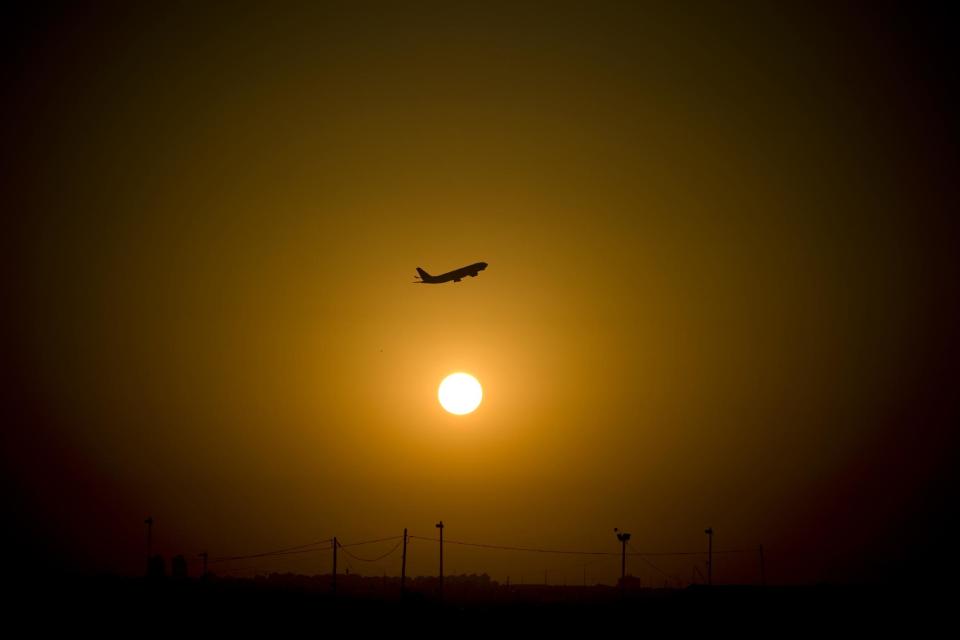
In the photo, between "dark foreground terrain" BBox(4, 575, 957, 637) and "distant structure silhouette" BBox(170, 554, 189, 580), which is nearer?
"dark foreground terrain" BBox(4, 575, 957, 637)

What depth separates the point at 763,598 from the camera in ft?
325

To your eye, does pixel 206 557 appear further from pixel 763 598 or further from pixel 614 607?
pixel 763 598

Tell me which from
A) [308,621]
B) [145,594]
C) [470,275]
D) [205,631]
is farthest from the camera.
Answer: [470,275]

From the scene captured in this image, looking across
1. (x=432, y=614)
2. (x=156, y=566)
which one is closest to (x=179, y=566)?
(x=156, y=566)

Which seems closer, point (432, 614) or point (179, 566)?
point (432, 614)

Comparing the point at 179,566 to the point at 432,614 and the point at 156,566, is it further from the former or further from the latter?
the point at 432,614

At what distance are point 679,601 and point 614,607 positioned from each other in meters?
7.74

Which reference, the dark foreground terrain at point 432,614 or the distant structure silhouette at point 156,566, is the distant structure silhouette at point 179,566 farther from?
the dark foreground terrain at point 432,614

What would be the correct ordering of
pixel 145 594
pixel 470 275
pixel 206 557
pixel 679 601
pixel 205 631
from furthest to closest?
1. pixel 206 557
2. pixel 470 275
3. pixel 679 601
4. pixel 145 594
5. pixel 205 631

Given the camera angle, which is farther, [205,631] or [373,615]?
[373,615]

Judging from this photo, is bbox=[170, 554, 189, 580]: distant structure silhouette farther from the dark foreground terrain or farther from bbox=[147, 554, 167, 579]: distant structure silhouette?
the dark foreground terrain

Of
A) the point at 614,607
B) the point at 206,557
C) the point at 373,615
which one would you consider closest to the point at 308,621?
the point at 373,615

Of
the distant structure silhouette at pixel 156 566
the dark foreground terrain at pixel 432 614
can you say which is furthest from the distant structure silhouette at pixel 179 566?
the dark foreground terrain at pixel 432 614

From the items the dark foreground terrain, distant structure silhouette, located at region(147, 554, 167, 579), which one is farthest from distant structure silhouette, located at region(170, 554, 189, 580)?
the dark foreground terrain
